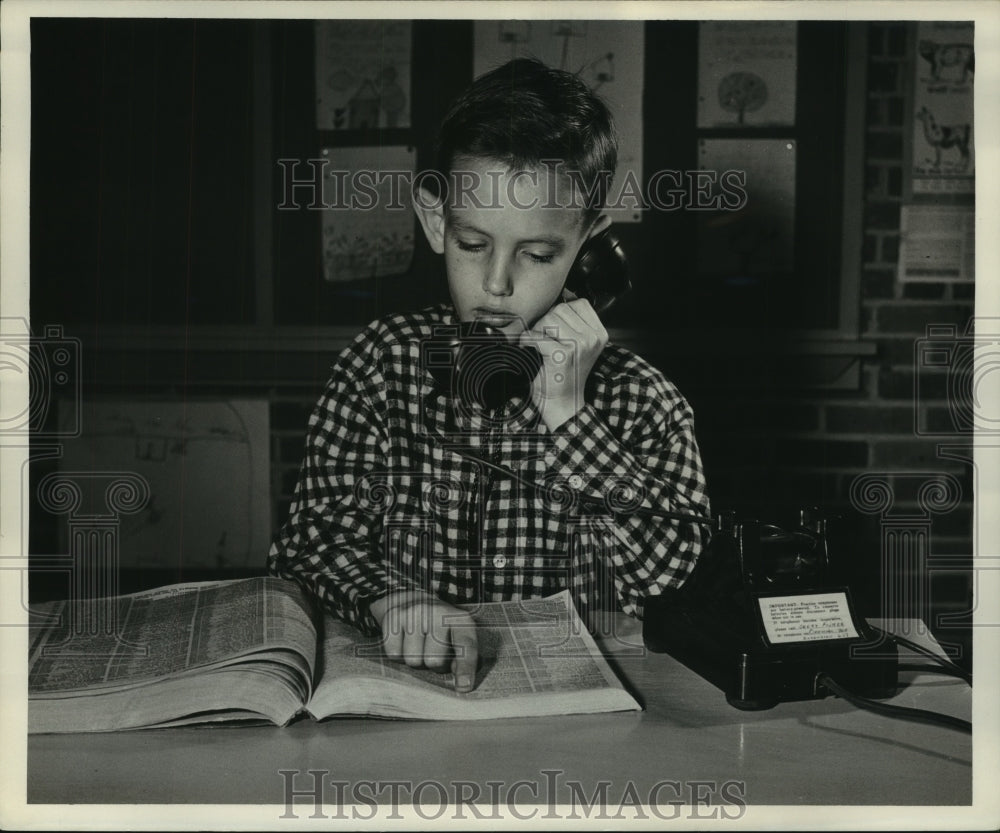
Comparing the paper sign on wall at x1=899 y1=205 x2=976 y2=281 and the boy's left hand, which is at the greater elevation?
the paper sign on wall at x1=899 y1=205 x2=976 y2=281

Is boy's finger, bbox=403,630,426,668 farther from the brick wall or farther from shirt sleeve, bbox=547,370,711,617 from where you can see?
the brick wall

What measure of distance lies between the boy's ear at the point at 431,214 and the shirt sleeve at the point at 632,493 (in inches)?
11.2

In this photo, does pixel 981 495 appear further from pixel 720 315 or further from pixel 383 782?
pixel 383 782

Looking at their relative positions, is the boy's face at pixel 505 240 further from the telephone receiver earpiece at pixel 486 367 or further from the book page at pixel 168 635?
the book page at pixel 168 635

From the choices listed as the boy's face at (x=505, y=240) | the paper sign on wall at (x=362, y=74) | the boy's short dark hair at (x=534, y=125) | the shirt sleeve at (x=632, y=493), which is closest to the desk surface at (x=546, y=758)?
the shirt sleeve at (x=632, y=493)

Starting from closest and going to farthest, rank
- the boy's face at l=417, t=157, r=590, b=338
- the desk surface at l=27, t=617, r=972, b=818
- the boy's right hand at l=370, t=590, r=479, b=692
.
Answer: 1. the desk surface at l=27, t=617, r=972, b=818
2. the boy's right hand at l=370, t=590, r=479, b=692
3. the boy's face at l=417, t=157, r=590, b=338

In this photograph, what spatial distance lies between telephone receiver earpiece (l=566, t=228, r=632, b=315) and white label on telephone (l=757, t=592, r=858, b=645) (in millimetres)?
437

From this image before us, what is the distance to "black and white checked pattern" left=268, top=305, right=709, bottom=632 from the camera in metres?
1.16

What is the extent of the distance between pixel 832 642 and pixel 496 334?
1.73 ft

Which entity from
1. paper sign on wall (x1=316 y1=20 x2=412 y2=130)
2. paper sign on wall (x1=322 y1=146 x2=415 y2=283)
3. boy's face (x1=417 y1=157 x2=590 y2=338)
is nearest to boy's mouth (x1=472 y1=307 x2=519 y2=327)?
boy's face (x1=417 y1=157 x2=590 y2=338)

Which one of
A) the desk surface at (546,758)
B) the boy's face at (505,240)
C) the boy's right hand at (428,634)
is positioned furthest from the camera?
the boy's face at (505,240)

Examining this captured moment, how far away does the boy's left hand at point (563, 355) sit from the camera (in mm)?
1154

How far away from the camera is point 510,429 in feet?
3.80

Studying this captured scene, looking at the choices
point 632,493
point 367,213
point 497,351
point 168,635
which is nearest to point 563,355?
point 497,351
